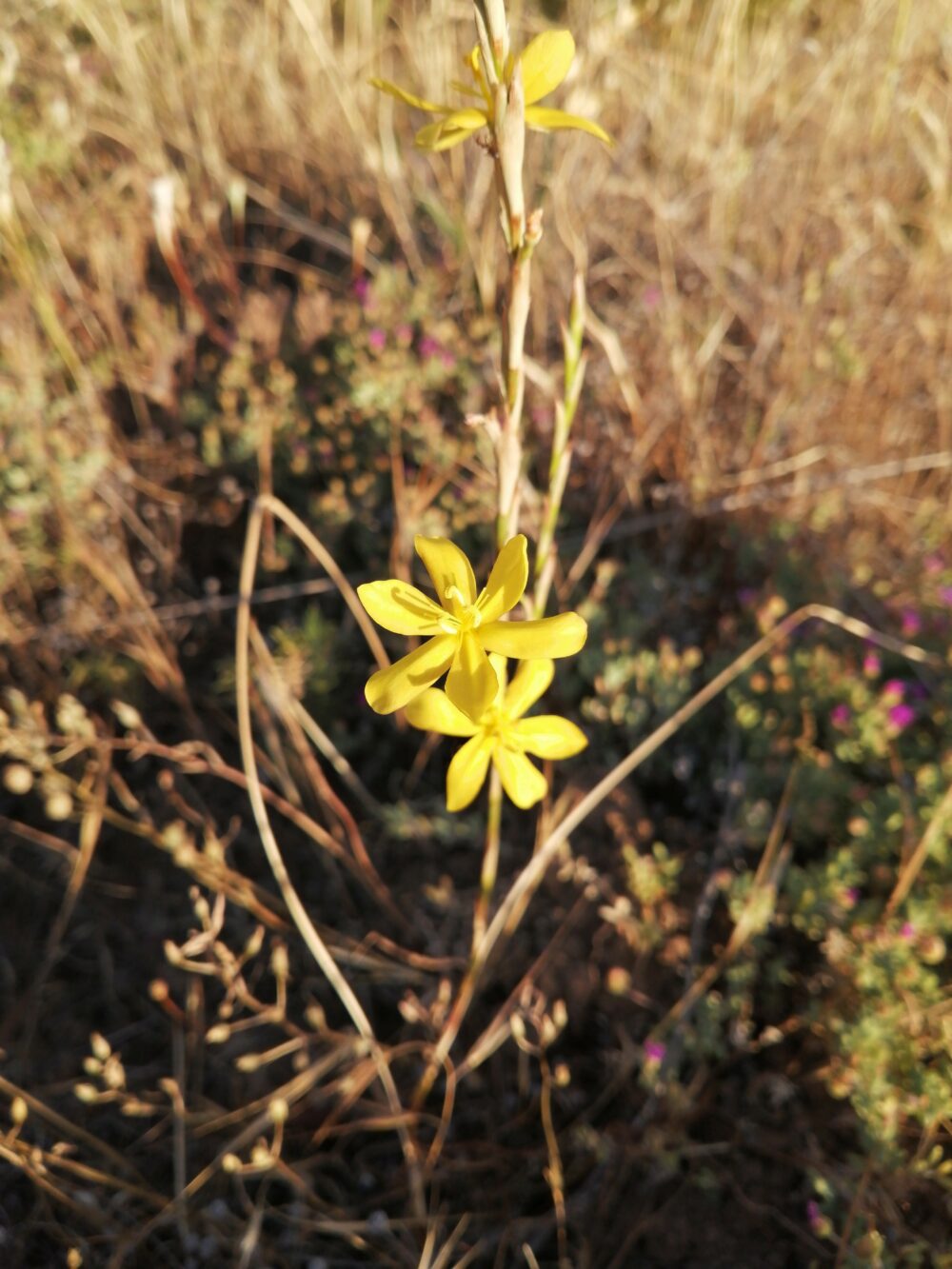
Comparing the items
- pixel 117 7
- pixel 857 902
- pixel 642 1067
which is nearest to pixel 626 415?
pixel 857 902

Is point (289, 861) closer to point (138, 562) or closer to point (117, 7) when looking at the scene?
point (138, 562)

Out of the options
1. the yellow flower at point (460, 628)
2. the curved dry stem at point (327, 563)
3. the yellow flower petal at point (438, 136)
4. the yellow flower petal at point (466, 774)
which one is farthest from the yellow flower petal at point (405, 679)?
the yellow flower petal at point (438, 136)

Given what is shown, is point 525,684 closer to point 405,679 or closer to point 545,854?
point 405,679

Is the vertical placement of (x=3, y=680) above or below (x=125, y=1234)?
above

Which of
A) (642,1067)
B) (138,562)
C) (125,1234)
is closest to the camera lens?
(125,1234)

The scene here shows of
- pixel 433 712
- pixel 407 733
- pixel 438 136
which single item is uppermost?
pixel 438 136

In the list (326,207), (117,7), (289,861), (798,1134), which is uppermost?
(117,7)

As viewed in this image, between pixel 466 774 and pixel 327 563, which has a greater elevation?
pixel 327 563

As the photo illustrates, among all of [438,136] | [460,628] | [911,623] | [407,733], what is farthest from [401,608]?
[911,623]
